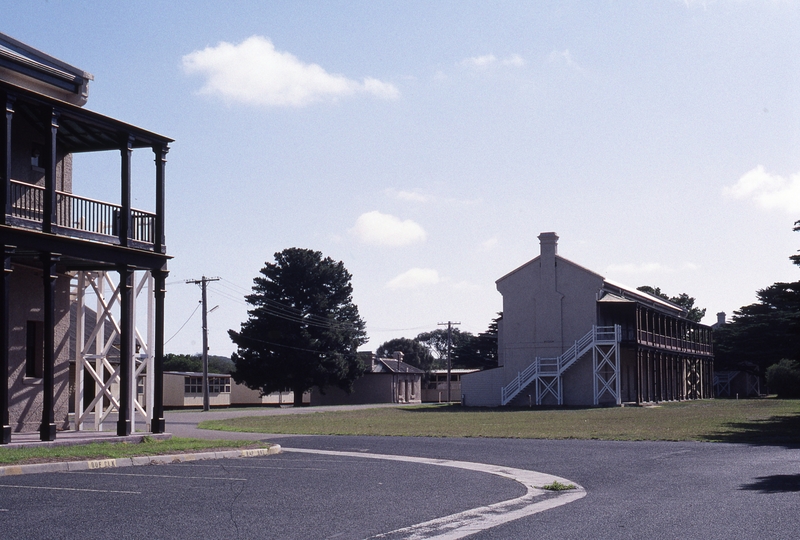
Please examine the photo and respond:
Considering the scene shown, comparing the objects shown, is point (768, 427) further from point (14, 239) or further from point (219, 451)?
point (14, 239)

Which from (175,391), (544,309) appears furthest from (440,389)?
(544,309)

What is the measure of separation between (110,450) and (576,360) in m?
41.5

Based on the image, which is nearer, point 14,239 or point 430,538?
point 430,538

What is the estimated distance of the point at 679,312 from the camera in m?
75.6

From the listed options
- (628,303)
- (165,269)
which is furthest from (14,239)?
(628,303)

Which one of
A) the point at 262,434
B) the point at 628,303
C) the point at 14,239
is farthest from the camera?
the point at 628,303

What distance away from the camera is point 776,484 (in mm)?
12578

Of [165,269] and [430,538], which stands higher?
[165,269]

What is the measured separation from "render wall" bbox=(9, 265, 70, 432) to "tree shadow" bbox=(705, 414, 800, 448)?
54.6 ft

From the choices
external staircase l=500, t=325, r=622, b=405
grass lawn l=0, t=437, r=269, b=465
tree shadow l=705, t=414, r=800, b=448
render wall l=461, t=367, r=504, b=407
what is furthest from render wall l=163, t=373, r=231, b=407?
grass lawn l=0, t=437, r=269, b=465

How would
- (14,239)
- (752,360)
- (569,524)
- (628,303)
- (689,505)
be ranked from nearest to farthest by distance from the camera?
(569,524), (689,505), (14,239), (628,303), (752,360)

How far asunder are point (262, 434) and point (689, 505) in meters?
18.0

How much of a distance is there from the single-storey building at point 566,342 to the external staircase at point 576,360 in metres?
0.06

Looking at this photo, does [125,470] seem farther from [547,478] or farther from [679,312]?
[679,312]
